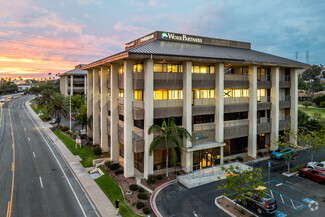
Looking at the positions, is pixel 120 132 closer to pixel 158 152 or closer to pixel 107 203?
pixel 158 152

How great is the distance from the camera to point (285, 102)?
42.2m

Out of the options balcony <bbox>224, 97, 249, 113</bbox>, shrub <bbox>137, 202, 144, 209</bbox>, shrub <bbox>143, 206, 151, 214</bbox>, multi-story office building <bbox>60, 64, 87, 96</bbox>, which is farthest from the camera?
multi-story office building <bbox>60, 64, 87, 96</bbox>

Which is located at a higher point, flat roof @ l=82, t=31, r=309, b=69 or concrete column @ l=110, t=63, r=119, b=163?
flat roof @ l=82, t=31, r=309, b=69

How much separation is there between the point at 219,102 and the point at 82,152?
26.5 metres

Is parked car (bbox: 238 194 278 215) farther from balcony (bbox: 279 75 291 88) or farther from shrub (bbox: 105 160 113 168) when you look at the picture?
balcony (bbox: 279 75 291 88)

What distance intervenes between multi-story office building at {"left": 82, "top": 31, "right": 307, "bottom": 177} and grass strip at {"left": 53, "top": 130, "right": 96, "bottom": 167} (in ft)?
11.8

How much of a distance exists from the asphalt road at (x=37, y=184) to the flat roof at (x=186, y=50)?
17.7 m

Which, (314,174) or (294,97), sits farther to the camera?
(294,97)

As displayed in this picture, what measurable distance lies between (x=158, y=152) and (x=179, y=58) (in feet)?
44.0

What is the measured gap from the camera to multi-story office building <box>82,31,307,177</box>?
2880 cm

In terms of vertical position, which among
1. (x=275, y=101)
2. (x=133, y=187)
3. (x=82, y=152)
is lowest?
(x=133, y=187)

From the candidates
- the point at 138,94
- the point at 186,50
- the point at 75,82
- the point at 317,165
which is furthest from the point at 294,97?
the point at 75,82

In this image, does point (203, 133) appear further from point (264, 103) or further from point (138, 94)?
point (264, 103)

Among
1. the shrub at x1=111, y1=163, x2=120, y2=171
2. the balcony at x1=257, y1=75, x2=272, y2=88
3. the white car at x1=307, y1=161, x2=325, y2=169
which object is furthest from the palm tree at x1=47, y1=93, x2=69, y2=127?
the white car at x1=307, y1=161, x2=325, y2=169
